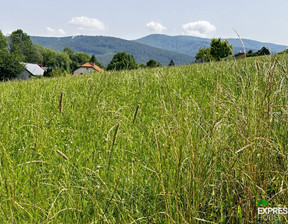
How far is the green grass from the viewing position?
141 cm

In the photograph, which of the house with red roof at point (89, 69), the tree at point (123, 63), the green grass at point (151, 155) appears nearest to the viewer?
the green grass at point (151, 155)

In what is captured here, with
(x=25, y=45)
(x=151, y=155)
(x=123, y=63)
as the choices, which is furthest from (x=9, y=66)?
(x=151, y=155)

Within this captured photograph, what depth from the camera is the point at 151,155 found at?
2.12 metres

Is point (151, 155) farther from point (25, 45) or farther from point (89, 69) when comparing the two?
point (25, 45)

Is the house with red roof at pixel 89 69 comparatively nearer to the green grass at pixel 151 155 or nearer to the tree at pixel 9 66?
the green grass at pixel 151 155

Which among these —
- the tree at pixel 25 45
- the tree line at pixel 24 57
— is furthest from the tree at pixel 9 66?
the tree at pixel 25 45

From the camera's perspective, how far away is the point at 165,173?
1745mm

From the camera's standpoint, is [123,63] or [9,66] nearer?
[123,63]

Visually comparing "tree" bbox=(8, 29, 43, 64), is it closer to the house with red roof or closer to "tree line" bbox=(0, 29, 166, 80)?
"tree line" bbox=(0, 29, 166, 80)

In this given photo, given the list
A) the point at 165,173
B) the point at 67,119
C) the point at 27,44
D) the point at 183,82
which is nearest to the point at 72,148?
the point at 67,119

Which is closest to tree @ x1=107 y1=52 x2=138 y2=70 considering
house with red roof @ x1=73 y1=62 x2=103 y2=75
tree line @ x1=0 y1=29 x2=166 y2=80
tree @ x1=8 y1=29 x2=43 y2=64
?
tree line @ x1=0 y1=29 x2=166 y2=80

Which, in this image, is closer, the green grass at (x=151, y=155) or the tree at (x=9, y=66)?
the green grass at (x=151, y=155)

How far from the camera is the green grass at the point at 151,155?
1.41 m

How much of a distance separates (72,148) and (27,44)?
4695 inches
